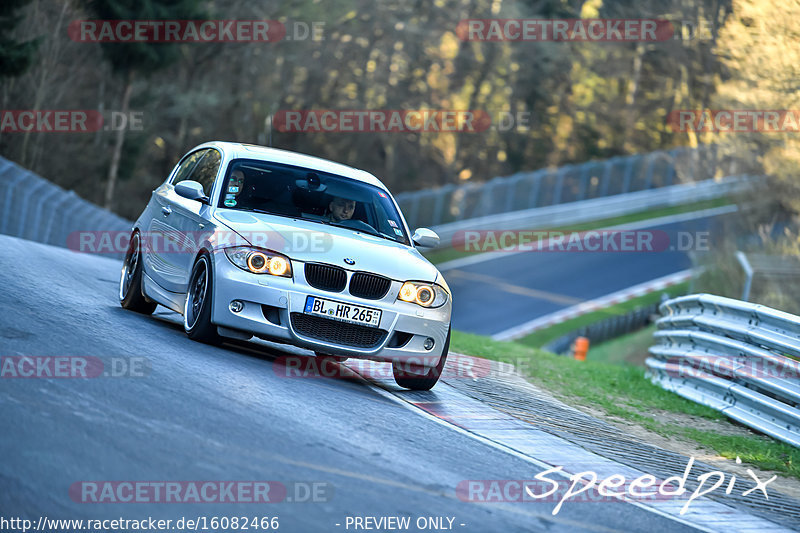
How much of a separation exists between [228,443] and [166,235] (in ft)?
15.2

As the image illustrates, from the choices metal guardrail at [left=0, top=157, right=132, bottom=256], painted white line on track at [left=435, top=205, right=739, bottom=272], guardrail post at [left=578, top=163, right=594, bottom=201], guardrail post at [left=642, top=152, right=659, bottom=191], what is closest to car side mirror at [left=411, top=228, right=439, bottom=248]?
metal guardrail at [left=0, top=157, right=132, bottom=256]

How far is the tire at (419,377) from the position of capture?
940 cm

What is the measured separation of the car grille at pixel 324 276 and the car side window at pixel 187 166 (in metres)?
2.76

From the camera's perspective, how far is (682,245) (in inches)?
1713

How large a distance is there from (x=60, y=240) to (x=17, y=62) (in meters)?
4.28

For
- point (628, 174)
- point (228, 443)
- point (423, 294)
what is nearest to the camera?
point (228, 443)

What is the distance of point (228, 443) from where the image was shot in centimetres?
Result: 609

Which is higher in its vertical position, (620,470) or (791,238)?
(791,238)

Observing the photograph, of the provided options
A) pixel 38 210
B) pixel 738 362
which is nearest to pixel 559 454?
pixel 738 362

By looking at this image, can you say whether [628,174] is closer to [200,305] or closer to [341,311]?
[200,305]

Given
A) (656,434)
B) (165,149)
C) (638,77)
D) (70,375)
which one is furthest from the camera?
(638,77)

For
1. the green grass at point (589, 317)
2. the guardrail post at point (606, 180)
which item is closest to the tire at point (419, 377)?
the green grass at point (589, 317)

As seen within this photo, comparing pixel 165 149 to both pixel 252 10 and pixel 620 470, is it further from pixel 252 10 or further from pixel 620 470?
pixel 620 470

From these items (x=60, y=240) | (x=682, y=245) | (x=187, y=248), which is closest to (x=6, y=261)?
(x=187, y=248)
